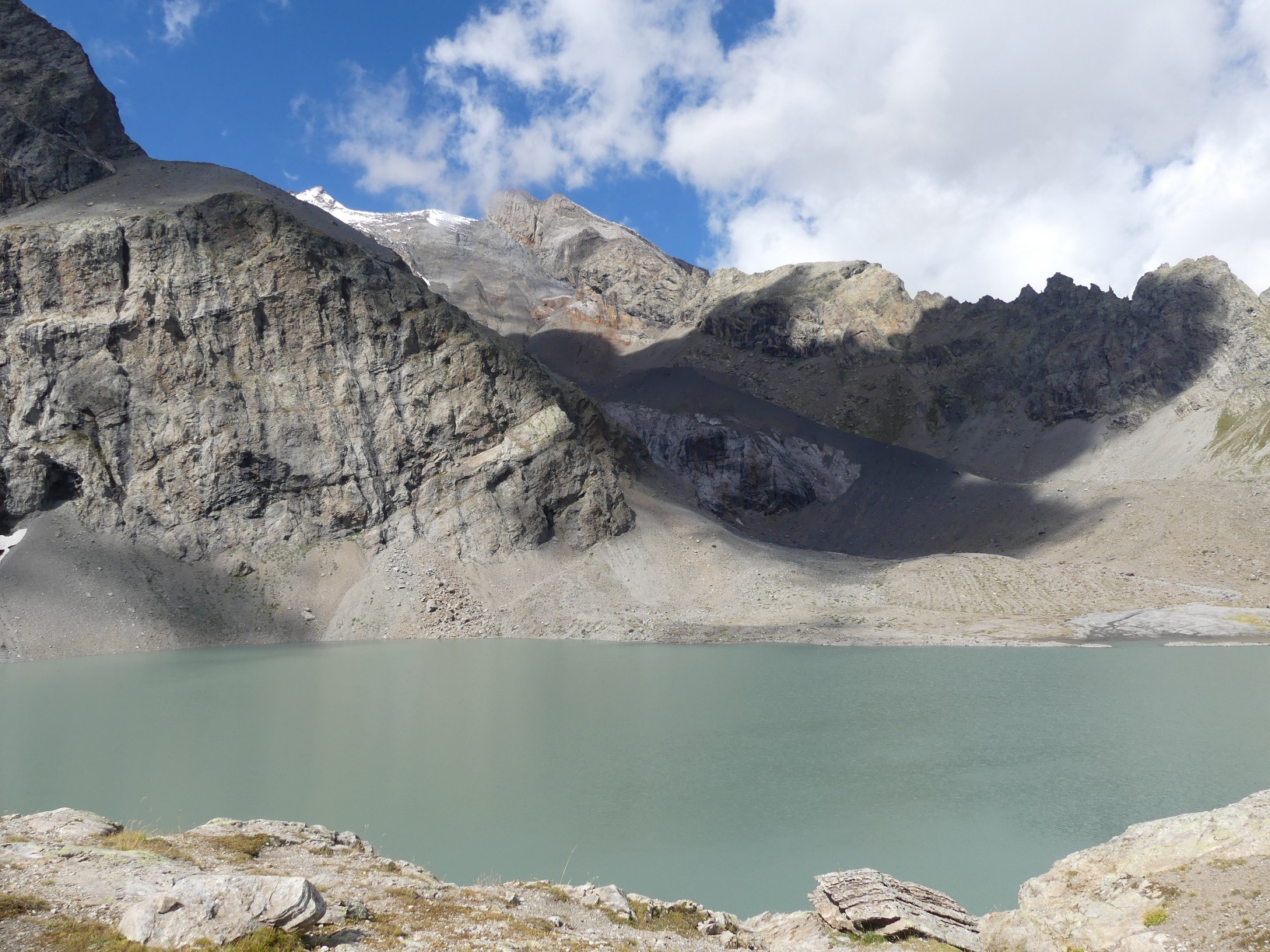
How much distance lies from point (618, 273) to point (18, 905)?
589ft

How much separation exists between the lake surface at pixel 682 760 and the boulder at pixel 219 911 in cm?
852

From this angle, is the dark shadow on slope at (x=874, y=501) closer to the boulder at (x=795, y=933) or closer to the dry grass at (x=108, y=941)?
the boulder at (x=795, y=933)

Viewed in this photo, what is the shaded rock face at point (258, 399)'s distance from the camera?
2921 inches

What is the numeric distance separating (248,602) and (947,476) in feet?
280

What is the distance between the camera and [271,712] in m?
37.2

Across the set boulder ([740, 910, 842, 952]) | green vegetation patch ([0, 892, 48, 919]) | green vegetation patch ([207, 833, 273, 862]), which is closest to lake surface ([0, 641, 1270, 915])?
boulder ([740, 910, 842, 952])

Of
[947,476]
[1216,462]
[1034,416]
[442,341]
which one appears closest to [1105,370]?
[1034,416]

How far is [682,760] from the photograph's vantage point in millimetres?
27797

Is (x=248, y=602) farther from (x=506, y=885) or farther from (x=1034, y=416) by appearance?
(x=1034, y=416)

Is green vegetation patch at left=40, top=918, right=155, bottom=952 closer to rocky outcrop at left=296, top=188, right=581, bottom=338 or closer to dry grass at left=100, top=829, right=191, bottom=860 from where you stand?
dry grass at left=100, top=829, right=191, bottom=860

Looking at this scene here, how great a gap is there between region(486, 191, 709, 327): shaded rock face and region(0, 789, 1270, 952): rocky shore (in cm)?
15757

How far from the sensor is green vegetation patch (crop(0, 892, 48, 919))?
898 cm

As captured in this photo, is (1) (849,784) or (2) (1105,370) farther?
(2) (1105,370)

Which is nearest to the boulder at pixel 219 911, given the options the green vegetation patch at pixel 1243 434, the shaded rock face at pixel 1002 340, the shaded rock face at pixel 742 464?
the shaded rock face at pixel 742 464
